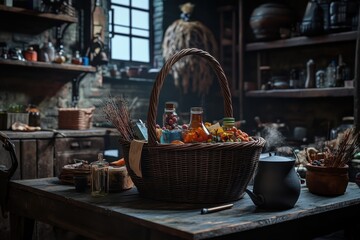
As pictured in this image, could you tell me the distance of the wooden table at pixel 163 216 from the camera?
1316mm

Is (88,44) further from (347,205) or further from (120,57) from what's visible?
(347,205)

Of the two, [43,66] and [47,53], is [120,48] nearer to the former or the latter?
[47,53]

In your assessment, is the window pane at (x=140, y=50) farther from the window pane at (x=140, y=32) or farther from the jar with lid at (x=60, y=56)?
the jar with lid at (x=60, y=56)

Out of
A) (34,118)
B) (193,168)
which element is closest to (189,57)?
(34,118)

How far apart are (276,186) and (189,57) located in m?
3.67

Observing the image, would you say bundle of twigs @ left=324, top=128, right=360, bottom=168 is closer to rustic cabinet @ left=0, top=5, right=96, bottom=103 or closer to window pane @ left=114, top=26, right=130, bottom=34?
rustic cabinet @ left=0, top=5, right=96, bottom=103

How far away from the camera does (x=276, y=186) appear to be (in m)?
1.50

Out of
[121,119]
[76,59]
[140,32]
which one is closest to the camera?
[121,119]

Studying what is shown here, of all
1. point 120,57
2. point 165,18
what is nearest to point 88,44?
point 120,57

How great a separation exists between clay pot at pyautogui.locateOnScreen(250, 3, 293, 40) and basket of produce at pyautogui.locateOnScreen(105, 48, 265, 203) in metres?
3.57

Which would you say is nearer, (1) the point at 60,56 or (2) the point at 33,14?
(2) the point at 33,14

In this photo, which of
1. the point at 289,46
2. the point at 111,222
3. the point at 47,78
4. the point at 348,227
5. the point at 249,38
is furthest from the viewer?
the point at 249,38

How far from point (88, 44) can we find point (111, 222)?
11.8 feet

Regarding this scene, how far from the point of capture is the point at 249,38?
5727 mm
